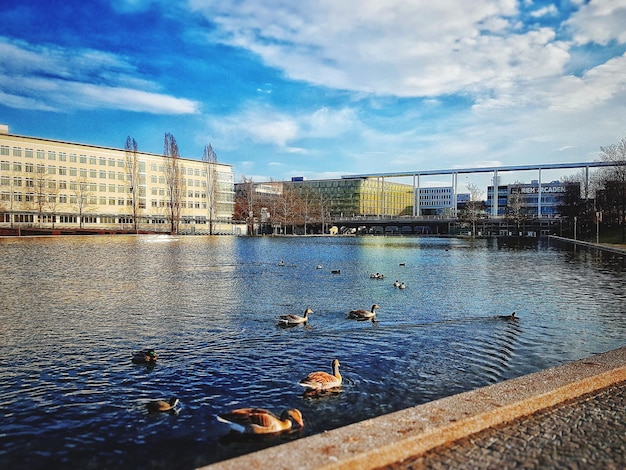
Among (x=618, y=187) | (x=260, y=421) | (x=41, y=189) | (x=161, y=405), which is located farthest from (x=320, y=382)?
(x=41, y=189)

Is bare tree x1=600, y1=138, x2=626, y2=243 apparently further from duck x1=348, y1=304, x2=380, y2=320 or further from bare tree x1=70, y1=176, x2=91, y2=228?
bare tree x1=70, y1=176, x2=91, y2=228

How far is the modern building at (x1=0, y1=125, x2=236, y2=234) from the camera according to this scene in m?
104


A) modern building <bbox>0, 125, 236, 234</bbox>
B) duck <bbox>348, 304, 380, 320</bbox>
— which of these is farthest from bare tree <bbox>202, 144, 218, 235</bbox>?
duck <bbox>348, 304, 380, 320</bbox>

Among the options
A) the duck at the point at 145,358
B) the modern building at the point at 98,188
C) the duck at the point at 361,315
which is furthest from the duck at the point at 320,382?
the modern building at the point at 98,188

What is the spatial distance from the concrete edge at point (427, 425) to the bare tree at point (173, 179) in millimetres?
Answer: 110463

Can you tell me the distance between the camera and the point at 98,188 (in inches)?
4562

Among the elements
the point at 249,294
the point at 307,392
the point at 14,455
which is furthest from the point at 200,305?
the point at 14,455

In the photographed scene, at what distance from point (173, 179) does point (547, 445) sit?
375ft

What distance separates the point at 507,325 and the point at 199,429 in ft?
38.0

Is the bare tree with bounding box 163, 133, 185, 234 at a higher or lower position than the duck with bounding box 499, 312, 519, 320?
higher

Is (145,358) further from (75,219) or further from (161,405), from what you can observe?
(75,219)

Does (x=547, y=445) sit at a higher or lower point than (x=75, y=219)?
lower

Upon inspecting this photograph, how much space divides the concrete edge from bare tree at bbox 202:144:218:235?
406 feet

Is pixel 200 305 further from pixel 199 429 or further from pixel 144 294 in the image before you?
pixel 199 429
